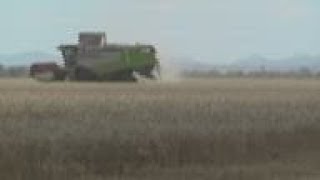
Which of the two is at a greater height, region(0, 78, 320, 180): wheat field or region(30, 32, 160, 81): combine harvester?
region(0, 78, 320, 180): wheat field

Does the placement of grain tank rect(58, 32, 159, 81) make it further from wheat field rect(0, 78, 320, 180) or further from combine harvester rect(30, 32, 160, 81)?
wheat field rect(0, 78, 320, 180)

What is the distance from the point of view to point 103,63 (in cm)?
5844

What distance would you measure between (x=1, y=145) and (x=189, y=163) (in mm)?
3829

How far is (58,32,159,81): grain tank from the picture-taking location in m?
57.9

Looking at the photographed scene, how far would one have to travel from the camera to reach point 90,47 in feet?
198

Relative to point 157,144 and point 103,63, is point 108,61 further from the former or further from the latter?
point 157,144

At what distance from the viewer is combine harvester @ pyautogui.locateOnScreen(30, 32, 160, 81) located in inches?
2282

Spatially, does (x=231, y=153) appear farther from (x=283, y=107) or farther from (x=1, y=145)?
(x=283, y=107)

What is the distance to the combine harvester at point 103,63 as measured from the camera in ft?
190

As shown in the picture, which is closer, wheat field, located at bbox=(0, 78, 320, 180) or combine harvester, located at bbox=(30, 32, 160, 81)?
wheat field, located at bbox=(0, 78, 320, 180)

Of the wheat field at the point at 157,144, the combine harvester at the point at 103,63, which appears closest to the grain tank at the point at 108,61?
the combine harvester at the point at 103,63

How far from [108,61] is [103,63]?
47 cm

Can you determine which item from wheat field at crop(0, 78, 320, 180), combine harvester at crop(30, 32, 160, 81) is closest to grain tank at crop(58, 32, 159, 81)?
combine harvester at crop(30, 32, 160, 81)

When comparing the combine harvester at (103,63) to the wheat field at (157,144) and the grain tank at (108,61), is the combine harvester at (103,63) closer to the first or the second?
the grain tank at (108,61)
